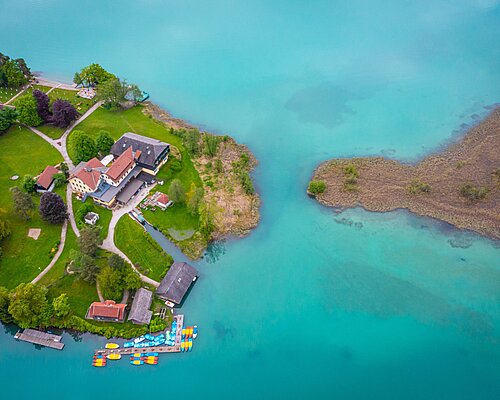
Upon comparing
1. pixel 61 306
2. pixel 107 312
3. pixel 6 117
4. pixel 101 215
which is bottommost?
pixel 107 312

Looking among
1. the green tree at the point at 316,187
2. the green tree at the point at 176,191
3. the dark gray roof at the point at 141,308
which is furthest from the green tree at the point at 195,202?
the green tree at the point at 316,187

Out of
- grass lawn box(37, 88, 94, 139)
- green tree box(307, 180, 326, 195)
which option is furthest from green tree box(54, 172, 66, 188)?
green tree box(307, 180, 326, 195)

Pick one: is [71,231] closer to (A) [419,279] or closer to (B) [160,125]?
(B) [160,125]

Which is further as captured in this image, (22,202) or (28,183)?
(28,183)

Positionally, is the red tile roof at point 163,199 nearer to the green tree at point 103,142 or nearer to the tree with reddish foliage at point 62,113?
the green tree at point 103,142

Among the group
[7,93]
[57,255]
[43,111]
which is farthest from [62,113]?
[57,255]

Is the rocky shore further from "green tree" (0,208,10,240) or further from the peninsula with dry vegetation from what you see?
"green tree" (0,208,10,240)

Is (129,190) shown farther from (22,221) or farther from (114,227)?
(22,221)
